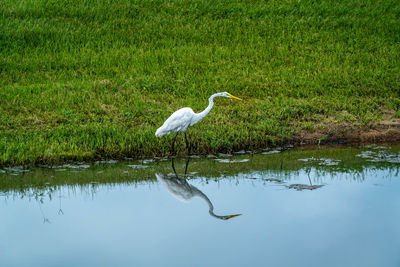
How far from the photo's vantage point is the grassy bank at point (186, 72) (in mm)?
12000

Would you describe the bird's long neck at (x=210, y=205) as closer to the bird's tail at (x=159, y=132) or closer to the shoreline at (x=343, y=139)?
the bird's tail at (x=159, y=132)

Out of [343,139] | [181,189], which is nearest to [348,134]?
[343,139]

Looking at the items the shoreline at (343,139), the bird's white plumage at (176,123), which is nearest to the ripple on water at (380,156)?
the shoreline at (343,139)

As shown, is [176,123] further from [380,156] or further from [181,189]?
[380,156]

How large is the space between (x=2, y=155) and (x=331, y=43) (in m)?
12.6

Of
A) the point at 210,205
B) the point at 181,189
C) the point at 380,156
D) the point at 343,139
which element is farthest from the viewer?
the point at 343,139

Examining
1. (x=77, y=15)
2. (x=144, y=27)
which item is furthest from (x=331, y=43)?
(x=77, y=15)

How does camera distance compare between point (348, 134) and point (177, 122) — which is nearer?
point (177, 122)

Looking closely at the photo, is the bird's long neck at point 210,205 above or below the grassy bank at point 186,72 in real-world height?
below

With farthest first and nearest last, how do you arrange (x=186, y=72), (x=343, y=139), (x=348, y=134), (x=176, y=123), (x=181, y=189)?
(x=186, y=72) → (x=348, y=134) → (x=343, y=139) → (x=176, y=123) → (x=181, y=189)

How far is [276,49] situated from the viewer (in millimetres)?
18250

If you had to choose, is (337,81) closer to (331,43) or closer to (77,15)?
(331,43)

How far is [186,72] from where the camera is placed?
54.5 feet

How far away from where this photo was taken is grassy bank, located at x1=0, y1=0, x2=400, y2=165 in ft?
39.4
